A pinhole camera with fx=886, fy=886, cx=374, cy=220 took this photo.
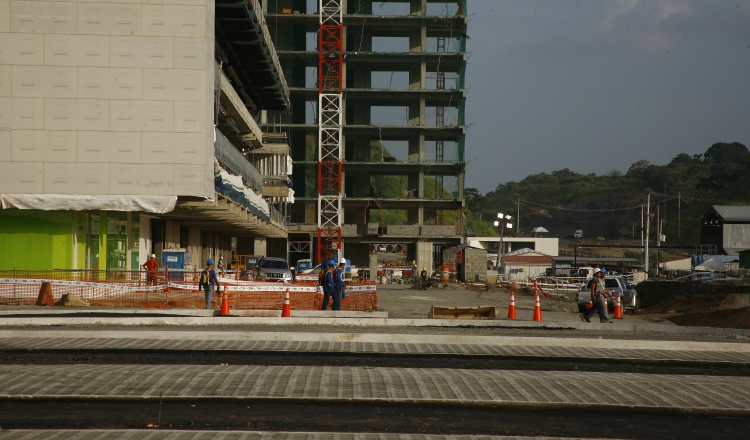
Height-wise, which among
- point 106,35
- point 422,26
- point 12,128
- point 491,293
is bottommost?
point 491,293

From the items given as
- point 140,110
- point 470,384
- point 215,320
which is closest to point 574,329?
point 215,320

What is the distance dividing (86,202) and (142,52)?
6.84 metres

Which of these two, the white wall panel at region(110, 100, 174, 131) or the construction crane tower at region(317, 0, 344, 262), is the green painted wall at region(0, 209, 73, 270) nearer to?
the white wall panel at region(110, 100, 174, 131)

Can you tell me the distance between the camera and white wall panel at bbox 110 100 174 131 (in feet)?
124

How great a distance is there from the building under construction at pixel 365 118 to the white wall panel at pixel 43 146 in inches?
2603

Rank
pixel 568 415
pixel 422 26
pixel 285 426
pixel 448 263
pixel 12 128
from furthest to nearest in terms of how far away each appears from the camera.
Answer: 1. pixel 422 26
2. pixel 448 263
3. pixel 12 128
4. pixel 568 415
5. pixel 285 426

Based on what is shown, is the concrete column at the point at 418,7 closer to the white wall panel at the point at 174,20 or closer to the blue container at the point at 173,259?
the white wall panel at the point at 174,20

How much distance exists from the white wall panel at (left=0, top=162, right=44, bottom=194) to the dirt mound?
87.9 ft

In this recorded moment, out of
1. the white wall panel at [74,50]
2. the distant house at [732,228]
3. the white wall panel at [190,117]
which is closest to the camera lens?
the white wall panel at [74,50]

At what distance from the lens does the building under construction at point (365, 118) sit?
105 metres

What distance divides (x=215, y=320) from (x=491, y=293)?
40.5 m

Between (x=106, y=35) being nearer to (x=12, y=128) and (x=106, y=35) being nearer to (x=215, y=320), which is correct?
(x=12, y=128)

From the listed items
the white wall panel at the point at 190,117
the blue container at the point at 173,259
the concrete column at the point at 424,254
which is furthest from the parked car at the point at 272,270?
the concrete column at the point at 424,254

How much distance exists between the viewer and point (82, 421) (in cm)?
866
